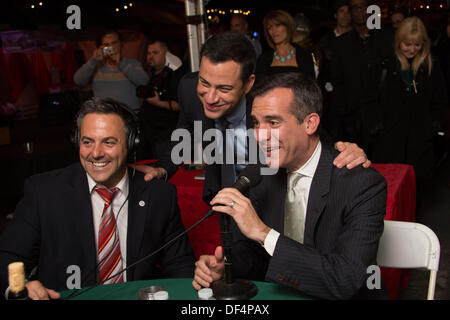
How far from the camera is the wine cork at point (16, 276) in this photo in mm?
1364

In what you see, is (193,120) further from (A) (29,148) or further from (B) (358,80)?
(B) (358,80)


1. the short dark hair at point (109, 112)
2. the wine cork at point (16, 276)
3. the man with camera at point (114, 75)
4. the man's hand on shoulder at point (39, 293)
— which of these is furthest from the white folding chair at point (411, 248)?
the man with camera at point (114, 75)

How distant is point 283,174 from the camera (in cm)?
213

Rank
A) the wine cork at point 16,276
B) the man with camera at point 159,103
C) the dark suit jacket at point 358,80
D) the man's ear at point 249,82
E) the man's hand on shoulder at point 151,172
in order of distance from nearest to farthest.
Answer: the wine cork at point 16,276
the man's hand on shoulder at point 151,172
the man's ear at point 249,82
the man with camera at point 159,103
the dark suit jacket at point 358,80

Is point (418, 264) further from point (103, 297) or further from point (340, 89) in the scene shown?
point (340, 89)

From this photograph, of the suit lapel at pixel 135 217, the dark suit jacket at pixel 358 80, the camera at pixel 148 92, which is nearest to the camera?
the suit lapel at pixel 135 217

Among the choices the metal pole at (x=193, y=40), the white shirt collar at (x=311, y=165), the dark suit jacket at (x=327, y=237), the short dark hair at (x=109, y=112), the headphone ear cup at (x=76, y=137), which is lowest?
the dark suit jacket at (x=327, y=237)

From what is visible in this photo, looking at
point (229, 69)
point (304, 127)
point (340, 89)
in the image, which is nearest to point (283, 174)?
point (304, 127)

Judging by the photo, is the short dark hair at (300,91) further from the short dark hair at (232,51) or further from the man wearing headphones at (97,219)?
the man wearing headphones at (97,219)

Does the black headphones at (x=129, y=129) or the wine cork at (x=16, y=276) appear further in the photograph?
the black headphones at (x=129, y=129)

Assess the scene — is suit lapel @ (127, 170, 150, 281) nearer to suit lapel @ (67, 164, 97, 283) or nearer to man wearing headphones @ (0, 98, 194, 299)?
man wearing headphones @ (0, 98, 194, 299)

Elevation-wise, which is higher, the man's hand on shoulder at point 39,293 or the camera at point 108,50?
the camera at point 108,50

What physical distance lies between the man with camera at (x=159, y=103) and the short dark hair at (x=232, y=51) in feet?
7.43
